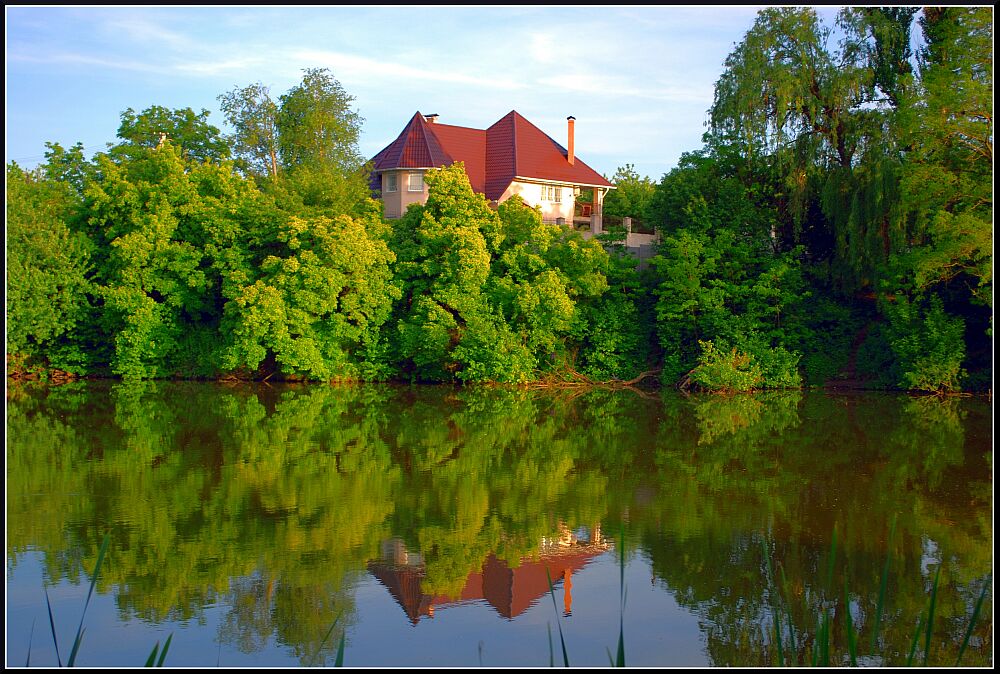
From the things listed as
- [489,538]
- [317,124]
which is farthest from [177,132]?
[489,538]

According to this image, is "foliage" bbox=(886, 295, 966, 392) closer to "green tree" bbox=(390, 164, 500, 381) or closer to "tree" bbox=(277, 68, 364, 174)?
"green tree" bbox=(390, 164, 500, 381)

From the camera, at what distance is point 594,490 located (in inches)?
569

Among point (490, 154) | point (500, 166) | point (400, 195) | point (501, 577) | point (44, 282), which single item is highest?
point (490, 154)

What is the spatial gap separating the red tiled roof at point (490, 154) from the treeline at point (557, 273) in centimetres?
1163

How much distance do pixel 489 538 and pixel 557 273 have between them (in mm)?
19803

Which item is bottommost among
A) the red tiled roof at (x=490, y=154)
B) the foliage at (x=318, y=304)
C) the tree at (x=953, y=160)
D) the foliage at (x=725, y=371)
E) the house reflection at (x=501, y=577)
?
the house reflection at (x=501, y=577)

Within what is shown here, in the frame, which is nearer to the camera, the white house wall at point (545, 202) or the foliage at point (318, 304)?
the foliage at point (318, 304)

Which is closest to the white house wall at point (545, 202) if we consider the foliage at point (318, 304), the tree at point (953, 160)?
the foliage at point (318, 304)

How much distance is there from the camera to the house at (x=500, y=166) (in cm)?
4412

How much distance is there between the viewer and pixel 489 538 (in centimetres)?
1166

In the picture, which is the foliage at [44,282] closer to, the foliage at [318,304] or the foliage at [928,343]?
the foliage at [318,304]

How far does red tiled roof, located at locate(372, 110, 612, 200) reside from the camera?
146ft

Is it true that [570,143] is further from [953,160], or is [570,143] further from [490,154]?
[953,160]

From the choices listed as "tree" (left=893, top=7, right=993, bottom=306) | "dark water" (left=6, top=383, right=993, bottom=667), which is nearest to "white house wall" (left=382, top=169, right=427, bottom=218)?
"tree" (left=893, top=7, right=993, bottom=306)
